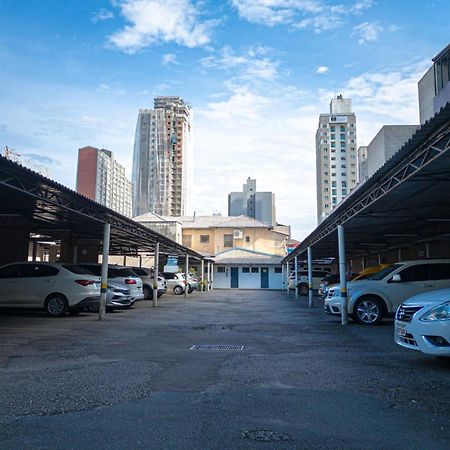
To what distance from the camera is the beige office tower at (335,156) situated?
12800 centimetres

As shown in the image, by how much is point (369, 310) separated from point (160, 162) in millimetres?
82803

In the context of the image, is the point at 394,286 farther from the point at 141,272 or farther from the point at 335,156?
the point at 335,156

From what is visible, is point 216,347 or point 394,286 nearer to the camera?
point 216,347

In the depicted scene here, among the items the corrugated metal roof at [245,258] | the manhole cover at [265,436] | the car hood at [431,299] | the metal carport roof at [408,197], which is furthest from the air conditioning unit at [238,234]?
the manhole cover at [265,436]

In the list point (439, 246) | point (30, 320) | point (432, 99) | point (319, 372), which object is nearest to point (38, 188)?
point (30, 320)

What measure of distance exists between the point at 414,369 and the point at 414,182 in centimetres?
432

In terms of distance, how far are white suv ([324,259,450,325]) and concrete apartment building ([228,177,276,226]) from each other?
96801mm

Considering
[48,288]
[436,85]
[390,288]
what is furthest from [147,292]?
[436,85]

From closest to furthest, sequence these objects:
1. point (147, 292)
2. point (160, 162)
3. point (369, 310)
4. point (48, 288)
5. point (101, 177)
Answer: point (369, 310)
point (48, 288)
point (147, 292)
point (101, 177)
point (160, 162)

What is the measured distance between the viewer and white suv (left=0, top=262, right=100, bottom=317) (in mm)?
14000

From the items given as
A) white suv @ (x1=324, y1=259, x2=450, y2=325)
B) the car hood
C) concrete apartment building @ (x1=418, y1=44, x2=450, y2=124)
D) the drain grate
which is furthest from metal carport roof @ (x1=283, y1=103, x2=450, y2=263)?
concrete apartment building @ (x1=418, y1=44, x2=450, y2=124)

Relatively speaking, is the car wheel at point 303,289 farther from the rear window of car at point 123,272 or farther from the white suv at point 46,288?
the white suv at point 46,288

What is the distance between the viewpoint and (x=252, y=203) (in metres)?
Answer: 117

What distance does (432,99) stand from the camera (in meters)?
32.9
